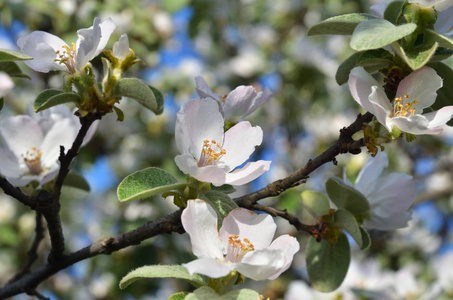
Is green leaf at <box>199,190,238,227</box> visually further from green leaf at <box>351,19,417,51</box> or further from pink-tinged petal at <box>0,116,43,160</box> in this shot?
pink-tinged petal at <box>0,116,43,160</box>

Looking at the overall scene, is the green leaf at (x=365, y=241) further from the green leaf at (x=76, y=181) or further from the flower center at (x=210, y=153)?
the green leaf at (x=76, y=181)

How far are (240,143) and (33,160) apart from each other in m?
0.52

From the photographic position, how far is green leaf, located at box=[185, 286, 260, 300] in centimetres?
74

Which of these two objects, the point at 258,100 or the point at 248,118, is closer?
the point at 258,100

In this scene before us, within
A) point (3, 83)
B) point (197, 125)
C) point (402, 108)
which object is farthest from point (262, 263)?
point (3, 83)

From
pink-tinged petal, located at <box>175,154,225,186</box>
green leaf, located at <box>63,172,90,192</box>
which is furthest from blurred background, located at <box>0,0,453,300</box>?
pink-tinged petal, located at <box>175,154,225,186</box>

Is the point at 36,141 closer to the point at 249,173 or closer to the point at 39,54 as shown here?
the point at 39,54

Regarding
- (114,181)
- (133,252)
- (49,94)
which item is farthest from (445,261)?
(49,94)

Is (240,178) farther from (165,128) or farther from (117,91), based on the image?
(165,128)

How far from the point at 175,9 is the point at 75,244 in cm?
179

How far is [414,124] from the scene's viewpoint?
32.6 inches

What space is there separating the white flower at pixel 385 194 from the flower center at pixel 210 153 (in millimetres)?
414

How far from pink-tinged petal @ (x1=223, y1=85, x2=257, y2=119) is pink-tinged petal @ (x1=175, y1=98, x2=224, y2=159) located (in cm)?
10

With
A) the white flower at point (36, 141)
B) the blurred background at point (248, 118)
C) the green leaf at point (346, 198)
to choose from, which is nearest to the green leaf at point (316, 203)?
the green leaf at point (346, 198)
